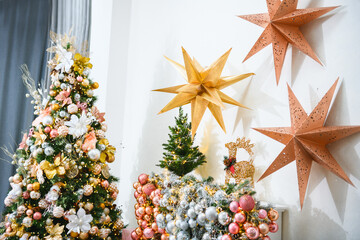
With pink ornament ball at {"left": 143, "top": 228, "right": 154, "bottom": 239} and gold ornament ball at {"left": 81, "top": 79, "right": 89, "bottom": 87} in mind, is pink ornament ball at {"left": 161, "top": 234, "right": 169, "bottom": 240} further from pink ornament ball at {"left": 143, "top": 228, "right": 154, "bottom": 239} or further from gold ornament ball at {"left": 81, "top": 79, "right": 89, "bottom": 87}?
gold ornament ball at {"left": 81, "top": 79, "right": 89, "bottom": 87}

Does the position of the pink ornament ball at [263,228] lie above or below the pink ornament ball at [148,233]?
above

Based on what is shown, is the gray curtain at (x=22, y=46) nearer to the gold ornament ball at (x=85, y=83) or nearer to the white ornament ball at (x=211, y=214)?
the gold ornament ball at (x=85, y=83)

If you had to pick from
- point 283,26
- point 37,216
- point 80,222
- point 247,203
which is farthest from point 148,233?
point 283,26

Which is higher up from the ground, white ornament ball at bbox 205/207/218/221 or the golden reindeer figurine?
Result: the golden reindeer figurine

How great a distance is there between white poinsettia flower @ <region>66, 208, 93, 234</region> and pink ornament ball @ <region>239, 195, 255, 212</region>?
0.94 meters

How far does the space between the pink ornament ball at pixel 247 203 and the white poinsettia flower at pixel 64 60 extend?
134 centimetres

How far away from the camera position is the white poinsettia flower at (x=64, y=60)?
1883mm

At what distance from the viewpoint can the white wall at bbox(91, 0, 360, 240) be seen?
4.36ft

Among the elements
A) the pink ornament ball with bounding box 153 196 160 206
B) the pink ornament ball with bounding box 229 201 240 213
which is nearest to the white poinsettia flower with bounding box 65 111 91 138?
the pink ornament ball with bounding box 153 196 160 206

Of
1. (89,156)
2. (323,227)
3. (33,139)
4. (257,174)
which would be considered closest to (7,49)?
(33,139)

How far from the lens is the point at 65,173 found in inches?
68.1

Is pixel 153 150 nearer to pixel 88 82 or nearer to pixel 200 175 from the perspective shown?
pixel 200 175

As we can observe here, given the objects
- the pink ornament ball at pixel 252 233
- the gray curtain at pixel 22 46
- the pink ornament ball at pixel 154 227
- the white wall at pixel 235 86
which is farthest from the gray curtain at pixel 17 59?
the pink ornament ball at pixel 252 233

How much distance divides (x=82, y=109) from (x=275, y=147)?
3.85 feet
